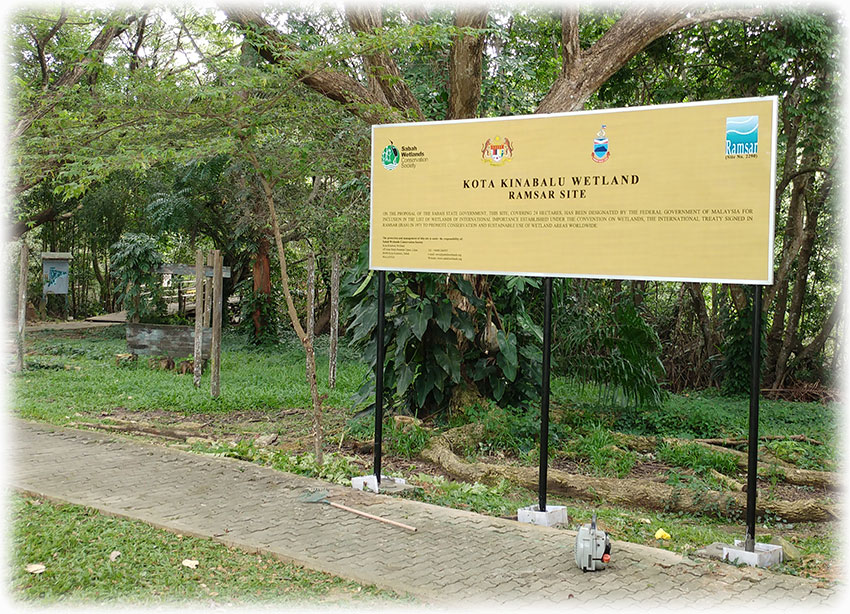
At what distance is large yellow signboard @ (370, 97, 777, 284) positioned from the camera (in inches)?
198

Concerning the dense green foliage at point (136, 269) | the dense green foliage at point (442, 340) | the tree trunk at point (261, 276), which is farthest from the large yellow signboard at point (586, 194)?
the tree trunk at point (261, 276)

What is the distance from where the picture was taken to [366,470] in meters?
7.04

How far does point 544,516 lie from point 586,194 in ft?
7.40

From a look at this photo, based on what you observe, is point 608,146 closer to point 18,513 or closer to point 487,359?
point 487,359

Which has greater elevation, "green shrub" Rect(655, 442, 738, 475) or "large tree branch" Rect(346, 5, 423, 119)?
"large tree branch" Rect(346, 5, 423, 119)

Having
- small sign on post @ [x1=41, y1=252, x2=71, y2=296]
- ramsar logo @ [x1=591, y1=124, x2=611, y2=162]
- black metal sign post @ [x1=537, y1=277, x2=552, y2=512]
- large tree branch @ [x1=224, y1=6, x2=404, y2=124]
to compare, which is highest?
large tree branch @ [x1=224, y1=6, x2=404, y2=124]

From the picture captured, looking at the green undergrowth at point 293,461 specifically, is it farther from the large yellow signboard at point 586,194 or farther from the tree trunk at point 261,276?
the tree trunk at point 261,276

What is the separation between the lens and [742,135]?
16.5ft

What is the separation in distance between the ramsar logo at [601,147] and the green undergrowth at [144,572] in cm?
315

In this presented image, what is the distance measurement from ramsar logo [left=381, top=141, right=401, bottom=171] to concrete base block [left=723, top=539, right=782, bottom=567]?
3.67 metres

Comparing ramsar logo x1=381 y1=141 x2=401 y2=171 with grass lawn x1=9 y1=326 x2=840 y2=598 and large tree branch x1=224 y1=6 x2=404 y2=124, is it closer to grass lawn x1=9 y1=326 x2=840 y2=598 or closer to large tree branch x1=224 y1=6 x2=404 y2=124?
large tree branch x1=224 y1=6 x2=404 y2=124

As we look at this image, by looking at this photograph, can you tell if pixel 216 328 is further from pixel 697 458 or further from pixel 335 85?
pixel 697 458

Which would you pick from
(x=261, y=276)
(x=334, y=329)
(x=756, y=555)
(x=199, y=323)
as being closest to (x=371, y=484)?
(x=756, y=555)

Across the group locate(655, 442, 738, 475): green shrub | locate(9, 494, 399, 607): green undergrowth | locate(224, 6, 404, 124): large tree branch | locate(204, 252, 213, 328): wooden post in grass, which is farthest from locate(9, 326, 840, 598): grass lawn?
locate(224, 6, 404, 124): large tree branch
